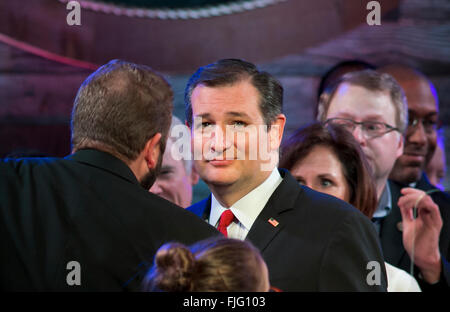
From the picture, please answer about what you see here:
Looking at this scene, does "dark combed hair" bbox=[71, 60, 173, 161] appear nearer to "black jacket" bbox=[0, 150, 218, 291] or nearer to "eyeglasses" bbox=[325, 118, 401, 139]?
"black jacket" bbox=[0, 150, 218, 291]

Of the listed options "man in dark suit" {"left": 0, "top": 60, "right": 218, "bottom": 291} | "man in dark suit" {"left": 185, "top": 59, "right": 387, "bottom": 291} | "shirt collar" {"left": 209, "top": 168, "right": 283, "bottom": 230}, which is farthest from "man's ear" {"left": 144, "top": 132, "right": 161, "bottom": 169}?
"shirt collar" {"left": 209, "top": 168, "right": 283, "bottom": 230}

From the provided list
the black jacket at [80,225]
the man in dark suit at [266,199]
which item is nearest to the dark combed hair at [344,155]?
the man in dark suit at [266,199]

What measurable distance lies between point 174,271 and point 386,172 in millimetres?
1944

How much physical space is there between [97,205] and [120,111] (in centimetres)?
34

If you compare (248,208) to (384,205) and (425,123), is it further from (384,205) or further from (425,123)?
(425,123)

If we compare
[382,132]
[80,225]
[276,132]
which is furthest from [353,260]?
[382,132]

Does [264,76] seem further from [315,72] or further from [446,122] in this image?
[446,122]

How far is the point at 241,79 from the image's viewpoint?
7.46 ft

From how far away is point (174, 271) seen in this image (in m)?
1.55

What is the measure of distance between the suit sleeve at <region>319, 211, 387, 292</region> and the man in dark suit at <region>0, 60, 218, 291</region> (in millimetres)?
366

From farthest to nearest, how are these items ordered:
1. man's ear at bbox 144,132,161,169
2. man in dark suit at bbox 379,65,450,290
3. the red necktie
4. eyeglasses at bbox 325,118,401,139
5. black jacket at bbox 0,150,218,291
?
eyeglasses at bbox 325,118,401,139 < man in dark suit at bbox 379,65,450,290 < the red necktie < man's ear at bbox 144,132,161,169 < black jacket at bbox 0,150,218,291

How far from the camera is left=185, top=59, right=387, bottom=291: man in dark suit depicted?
79.0 inches

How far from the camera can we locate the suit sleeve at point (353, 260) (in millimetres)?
1967
